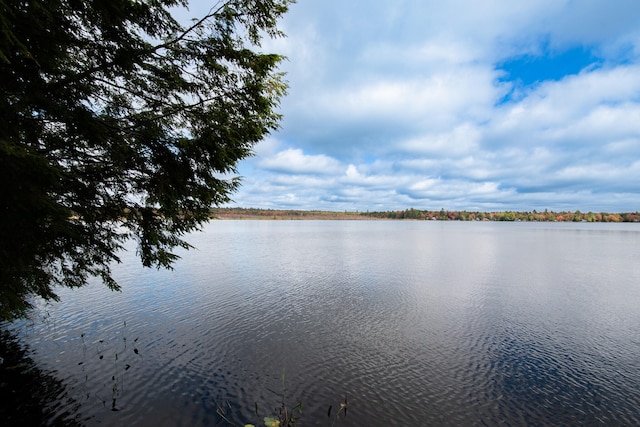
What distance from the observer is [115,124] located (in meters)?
7.82

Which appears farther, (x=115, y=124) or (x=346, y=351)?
(x=346, y=351)

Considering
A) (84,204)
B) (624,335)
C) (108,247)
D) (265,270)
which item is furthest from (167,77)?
(265,270)

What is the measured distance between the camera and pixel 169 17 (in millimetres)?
7801

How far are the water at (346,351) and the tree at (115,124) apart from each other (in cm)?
410

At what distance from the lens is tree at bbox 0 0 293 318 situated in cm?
589

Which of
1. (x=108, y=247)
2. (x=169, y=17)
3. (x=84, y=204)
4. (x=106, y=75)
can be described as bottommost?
(x=108, y=247)

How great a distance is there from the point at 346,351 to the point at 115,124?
37.1 ft

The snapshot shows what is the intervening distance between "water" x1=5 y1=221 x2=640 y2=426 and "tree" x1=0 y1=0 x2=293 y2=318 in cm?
410

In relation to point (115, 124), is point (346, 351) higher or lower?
lower

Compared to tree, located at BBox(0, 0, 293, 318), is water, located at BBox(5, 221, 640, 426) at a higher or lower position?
lower

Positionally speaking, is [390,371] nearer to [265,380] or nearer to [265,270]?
[265,380]

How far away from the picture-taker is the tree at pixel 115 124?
5891 mm

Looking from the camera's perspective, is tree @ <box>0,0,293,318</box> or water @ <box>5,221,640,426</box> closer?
tree @ <box>0,0,293,318</box>

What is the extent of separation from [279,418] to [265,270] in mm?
22312
